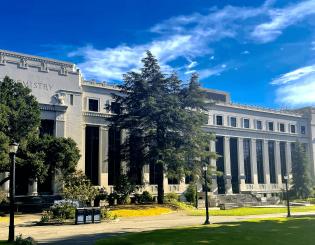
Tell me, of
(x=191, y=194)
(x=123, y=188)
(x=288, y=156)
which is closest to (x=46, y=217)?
(x=123, y=188)

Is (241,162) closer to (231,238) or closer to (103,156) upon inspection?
(103,156)

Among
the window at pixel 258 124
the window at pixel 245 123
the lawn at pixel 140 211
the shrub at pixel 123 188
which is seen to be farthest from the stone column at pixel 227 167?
the lawn at pixel 140 211

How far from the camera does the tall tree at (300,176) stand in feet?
248

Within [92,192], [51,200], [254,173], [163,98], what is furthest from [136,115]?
[254,173]

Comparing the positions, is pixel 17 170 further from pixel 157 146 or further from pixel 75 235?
pixel 75 235

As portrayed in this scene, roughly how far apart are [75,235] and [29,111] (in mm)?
20843

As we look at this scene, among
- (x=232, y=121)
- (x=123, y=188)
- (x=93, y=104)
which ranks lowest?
(x=123, y=188)

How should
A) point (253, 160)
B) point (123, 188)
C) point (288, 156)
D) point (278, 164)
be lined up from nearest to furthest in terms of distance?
point (123, 188), point (253, 160), point (278, 164), point (288, 156)

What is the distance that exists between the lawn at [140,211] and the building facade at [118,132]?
10.2 metres

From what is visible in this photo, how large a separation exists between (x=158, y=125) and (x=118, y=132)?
13176mm

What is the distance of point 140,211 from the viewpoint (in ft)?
145

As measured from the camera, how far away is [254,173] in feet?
259

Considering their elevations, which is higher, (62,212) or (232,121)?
(232,121)

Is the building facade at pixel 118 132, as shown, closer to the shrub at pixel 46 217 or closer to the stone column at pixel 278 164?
the stone column at pixel 278 164
